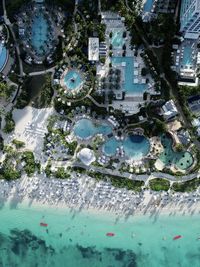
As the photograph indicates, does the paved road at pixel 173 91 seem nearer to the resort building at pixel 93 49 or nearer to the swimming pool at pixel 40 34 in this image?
the resort building at pixel 93 49

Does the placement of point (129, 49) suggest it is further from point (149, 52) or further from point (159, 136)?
point (159, 136)

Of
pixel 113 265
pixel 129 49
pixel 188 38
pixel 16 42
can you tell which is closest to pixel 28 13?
pixel 16 42

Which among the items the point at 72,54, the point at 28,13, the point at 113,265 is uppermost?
the point at 28,13

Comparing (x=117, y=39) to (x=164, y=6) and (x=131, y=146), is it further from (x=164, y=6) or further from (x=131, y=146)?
(x=131, y=146)

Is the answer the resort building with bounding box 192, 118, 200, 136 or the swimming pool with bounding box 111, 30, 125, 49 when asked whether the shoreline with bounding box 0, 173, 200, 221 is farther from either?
the swimming pool with bounding box 111, 30, 125, 49

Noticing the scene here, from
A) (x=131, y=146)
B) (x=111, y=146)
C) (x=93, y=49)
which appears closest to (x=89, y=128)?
(x=111, y=146)
